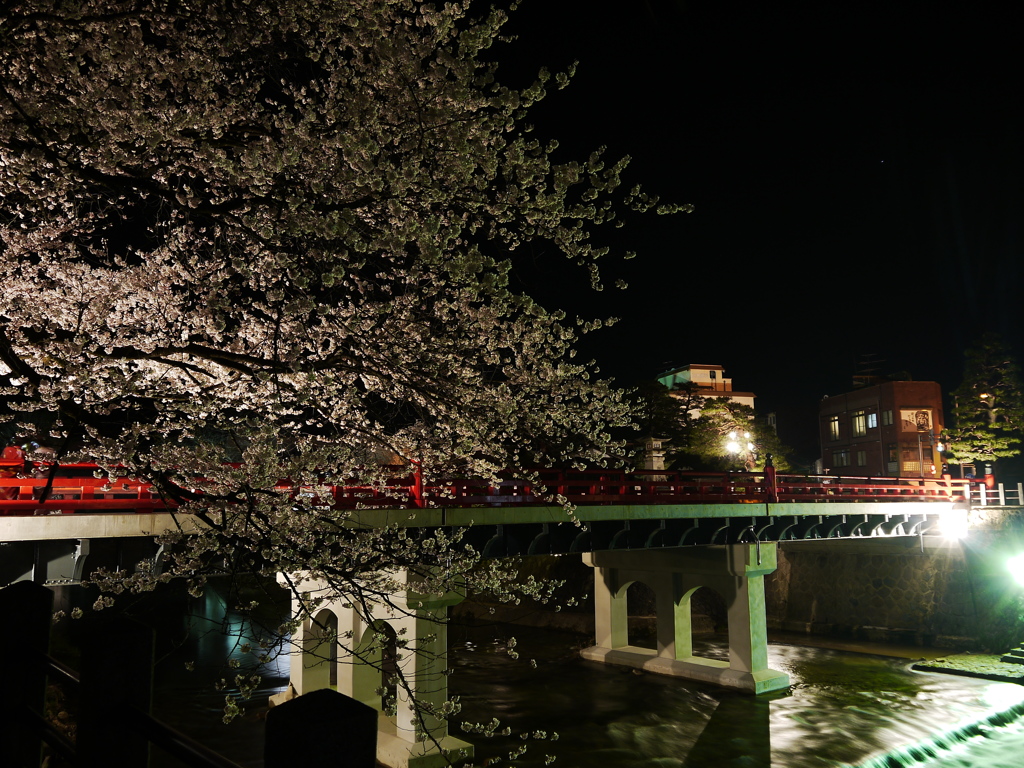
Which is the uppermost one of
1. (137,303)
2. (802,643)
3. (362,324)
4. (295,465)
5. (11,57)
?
(11,57)

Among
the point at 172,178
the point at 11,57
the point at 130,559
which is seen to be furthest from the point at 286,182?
the point at 130,559

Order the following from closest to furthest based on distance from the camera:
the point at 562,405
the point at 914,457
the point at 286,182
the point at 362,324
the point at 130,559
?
1. the point at 286,182
2. the point at 362,324
3. the point at 562,405
4. the point at 130,559
5. the point at 914,457

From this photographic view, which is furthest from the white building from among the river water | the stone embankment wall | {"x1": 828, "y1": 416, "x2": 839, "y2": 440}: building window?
the river water

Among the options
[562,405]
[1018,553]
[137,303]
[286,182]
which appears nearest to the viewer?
[286,182]

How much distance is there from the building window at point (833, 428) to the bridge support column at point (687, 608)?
35540 mm

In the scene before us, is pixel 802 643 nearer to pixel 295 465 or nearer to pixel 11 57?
pixel 295 465

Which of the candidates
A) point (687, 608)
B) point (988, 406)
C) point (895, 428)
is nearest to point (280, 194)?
point (687, 608)

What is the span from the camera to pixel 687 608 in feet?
90.8

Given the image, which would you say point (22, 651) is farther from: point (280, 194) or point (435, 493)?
point (435, 493)

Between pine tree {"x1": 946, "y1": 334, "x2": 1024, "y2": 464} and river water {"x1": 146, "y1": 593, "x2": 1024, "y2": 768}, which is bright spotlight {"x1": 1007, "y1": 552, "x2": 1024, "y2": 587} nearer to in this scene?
river water {"x1": 146, "y1": 593, "x2": 1024, "y2": 768}

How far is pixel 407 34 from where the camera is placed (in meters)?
7.66

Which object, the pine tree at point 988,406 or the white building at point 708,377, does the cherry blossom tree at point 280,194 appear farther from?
the white building at point 708,377

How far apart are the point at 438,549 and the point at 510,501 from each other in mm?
3287

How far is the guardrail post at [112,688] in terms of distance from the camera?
303 centimetres
